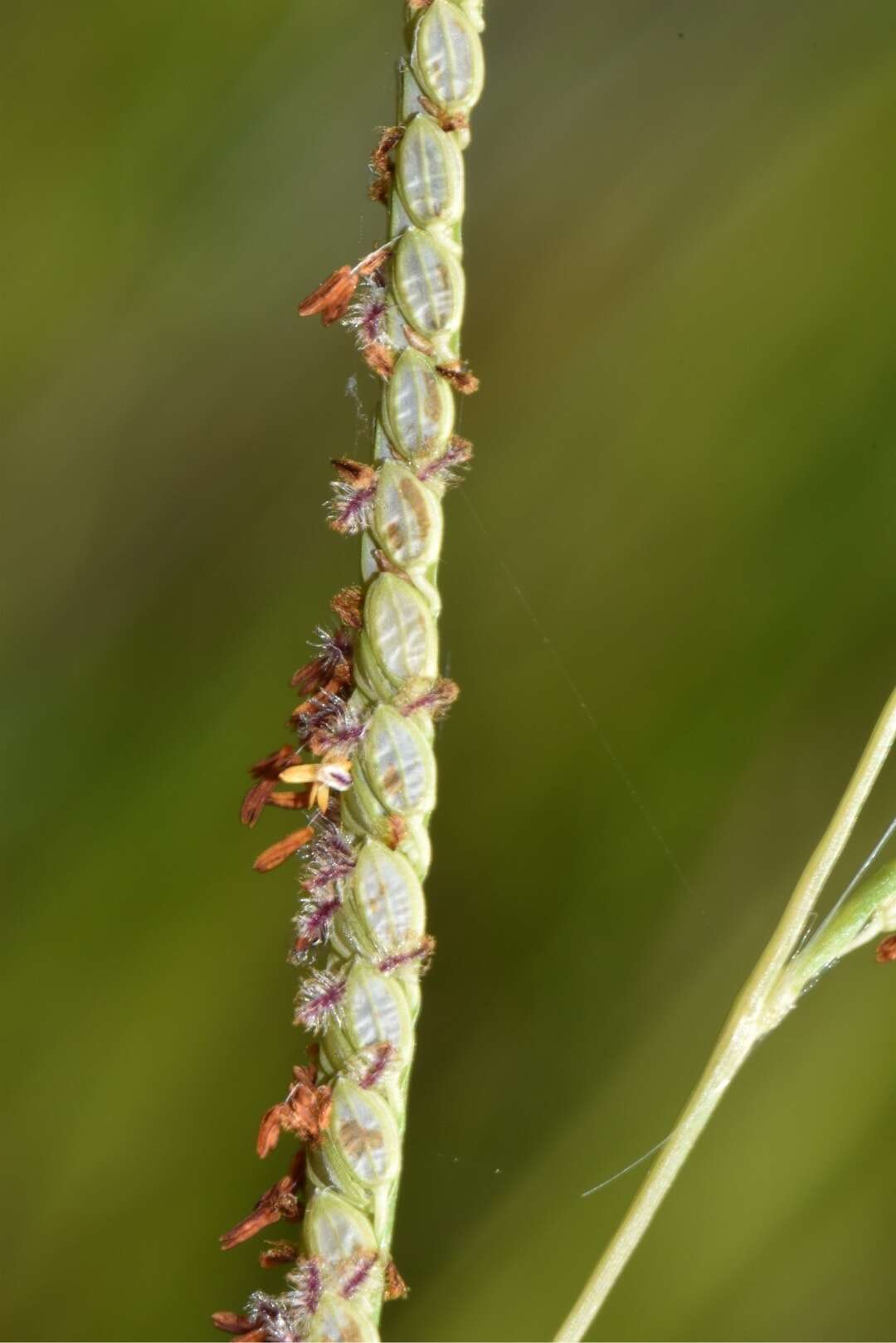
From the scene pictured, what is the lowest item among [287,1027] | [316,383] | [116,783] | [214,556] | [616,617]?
[287,1027]

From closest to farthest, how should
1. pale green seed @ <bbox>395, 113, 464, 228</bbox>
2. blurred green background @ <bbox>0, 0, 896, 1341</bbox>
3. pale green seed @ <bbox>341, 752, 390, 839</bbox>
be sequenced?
pale green seed @ <bbox>395, 113, 464, 228</bbox> → pale green seed @ <bbox>341, 752, 390, 839</bbox> → blurred green background @ <bbox>0, 0, 896, 1341</bbox>

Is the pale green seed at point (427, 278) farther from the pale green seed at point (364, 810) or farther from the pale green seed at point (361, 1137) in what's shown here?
the pale green seed at point (361, 1137)

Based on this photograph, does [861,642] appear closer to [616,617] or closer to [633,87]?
[616,617]

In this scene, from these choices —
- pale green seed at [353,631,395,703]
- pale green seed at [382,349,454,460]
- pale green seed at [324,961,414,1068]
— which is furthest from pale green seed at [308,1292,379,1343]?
pale green seed at [382,349,454,460]

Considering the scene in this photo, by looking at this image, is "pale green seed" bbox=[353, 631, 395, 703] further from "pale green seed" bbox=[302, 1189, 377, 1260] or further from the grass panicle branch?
"pale green seed" bbox=[302, 1189, 377, 1260]

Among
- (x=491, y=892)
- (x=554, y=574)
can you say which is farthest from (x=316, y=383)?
(x=491, y=892)

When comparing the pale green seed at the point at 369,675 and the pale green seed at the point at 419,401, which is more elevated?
the pale green seed at the point at 419,401

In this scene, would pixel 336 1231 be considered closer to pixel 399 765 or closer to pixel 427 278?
pixel 399 765

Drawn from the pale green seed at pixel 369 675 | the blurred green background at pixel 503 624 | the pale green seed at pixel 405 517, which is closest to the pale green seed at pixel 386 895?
the pale green seed at pixel 369 675
